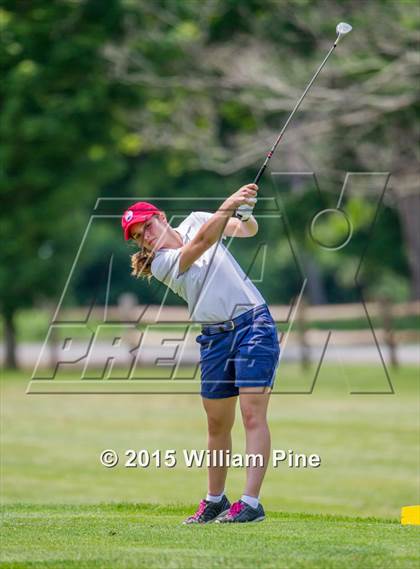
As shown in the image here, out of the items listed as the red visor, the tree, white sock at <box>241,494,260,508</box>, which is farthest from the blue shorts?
the tree

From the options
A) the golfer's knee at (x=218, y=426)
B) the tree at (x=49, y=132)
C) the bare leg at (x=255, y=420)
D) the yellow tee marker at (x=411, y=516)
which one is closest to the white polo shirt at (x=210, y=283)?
the bare leg at (x=255, y=420)

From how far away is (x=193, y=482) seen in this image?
14.0 meters

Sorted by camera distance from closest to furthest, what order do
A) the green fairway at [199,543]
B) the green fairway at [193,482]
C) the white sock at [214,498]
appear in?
the green fairway at [199,543], the green fairway at [193,482], the white sock at [214,498]

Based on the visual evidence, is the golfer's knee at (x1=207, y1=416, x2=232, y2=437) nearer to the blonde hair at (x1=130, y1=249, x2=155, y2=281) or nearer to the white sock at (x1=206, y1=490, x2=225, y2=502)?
the white sock at (x1=206, y1=490, x2=225, y2=502)

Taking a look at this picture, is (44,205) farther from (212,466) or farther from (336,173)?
(212,466)

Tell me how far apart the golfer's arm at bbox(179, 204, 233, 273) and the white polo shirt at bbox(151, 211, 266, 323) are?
0.10 meters

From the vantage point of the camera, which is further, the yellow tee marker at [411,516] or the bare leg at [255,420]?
the yellow tee marker at [411,516]

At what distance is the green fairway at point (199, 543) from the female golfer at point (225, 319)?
1.64ft

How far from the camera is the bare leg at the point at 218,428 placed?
24.4ft

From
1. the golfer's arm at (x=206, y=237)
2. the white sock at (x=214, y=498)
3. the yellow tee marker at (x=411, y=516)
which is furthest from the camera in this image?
the yellow tee marker at (x=411, y=516)

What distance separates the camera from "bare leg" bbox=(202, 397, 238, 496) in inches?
293

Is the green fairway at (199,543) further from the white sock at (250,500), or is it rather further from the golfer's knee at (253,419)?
the golfer's knee at (253,419)

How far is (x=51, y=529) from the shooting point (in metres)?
7.24

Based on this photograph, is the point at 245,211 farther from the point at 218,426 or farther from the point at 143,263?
the point at 218,426
